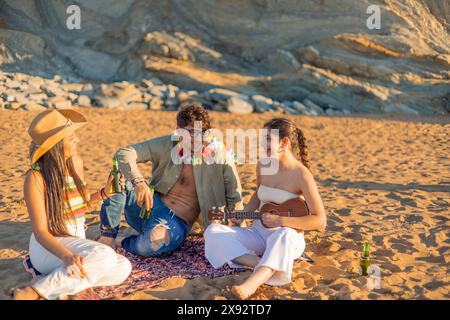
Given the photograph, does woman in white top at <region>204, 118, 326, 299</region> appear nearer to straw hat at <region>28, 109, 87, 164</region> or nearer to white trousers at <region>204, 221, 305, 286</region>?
white trousers at <region>204, 221, 305, 286</region>

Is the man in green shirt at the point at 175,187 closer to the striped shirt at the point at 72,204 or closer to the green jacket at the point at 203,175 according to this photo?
the green jacket at the point at 203,175

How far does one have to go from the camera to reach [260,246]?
14.0 ft

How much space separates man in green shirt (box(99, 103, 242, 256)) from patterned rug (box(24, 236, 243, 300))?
10 centimetres

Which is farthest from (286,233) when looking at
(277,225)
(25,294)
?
(25,294)

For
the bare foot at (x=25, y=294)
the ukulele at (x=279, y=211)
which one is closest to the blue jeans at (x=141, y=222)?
the ukulele at (x=279, y=211)

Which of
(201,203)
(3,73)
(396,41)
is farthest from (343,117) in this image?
(3,73)

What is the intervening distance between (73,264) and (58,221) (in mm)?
399

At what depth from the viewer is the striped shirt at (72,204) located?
148 inches

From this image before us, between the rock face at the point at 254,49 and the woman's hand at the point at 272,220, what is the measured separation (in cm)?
1256

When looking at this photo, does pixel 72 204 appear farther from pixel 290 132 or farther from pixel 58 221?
pixel 290 132

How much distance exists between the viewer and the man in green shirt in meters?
4.43
